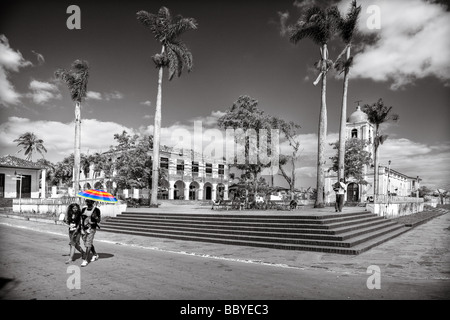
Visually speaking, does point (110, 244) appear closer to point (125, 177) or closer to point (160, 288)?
point (160, 288)

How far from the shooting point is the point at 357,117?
5200 cm

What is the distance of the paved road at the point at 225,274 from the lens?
5062 mm

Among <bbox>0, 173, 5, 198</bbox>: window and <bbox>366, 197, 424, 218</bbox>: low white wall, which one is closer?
<bbox>366, 197, 424, 218</bbox>: low white wall

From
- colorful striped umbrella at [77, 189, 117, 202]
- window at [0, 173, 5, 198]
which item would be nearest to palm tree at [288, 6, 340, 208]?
colorful striped umbrella at [77, 189, 117, 202]

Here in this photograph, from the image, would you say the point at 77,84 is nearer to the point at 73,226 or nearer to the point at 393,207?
the point at 73,226

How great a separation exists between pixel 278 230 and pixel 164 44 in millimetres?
20018

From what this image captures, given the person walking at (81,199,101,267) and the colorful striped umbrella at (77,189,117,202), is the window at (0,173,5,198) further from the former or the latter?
the colorful striped umbrella at (77,189,117,202)

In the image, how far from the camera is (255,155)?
Result: 2925cm

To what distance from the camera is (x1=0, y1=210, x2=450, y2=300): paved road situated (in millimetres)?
5062

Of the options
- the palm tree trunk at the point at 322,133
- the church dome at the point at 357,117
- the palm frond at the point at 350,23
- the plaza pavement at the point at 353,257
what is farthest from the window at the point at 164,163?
Answer: the church dome at the point at 357,117

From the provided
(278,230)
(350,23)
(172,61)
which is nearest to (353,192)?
(350,23)

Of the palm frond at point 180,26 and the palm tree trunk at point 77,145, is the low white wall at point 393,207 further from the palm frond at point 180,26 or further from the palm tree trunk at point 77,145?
the palm tree trunk at point 77,145

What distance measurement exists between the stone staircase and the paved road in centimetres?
61
